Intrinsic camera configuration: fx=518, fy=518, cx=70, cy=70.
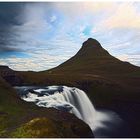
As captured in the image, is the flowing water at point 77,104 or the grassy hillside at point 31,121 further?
the flowing water at point 77,104

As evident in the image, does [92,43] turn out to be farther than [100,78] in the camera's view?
No

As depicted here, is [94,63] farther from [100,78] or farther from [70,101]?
[70,101]

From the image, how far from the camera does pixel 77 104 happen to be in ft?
21.4

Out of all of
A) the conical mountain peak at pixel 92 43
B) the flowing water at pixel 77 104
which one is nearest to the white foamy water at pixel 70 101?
the flowing water at pixel 77 104

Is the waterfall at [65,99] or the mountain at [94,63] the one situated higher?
the mountain at [94,63]

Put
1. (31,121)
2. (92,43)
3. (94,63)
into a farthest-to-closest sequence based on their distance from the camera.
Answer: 1. (94,63)
2. (92,43)
3. (31,121)

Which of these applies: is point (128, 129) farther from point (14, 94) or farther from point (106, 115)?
point (14, 94)

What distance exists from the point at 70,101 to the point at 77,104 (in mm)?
96

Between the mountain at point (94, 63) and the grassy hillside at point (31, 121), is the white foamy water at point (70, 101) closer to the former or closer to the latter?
the grassy hillside at point (31, 121)

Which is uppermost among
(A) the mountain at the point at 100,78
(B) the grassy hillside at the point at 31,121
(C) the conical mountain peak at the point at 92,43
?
(C) the conical mountain peak at the point at 92,43

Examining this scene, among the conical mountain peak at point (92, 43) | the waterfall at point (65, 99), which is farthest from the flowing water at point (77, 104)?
the conical mountain peak at point (92, 43)

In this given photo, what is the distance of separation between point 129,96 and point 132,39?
726 mm

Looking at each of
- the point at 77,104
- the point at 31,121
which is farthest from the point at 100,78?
the point at 31,121

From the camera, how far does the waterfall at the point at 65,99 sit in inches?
254
